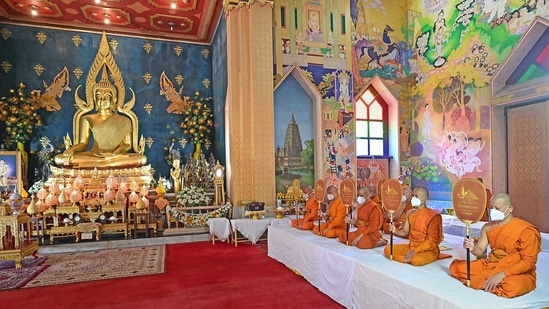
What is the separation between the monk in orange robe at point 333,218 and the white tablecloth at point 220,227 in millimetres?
2218

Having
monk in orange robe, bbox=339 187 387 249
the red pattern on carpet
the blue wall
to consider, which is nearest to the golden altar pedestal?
the red pattern on carpet

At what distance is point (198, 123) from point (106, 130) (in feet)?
7.84

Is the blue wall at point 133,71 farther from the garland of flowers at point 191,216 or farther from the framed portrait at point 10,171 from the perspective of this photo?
the garland of flowers at point 191,216

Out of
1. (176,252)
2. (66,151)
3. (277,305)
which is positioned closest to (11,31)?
(66,151)

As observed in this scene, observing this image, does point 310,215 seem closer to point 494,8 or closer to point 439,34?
point 494,8

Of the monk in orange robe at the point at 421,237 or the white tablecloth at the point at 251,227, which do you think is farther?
the white tablecloth at the point at 251,227

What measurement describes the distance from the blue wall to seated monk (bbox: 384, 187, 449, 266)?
19.6 ft

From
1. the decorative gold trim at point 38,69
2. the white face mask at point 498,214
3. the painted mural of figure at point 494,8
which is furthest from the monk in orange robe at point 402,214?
the decorative gold trim at point 38,69

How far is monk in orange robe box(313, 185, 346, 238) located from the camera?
477cm

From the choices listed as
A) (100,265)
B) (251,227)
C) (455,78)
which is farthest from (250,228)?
(455,78)

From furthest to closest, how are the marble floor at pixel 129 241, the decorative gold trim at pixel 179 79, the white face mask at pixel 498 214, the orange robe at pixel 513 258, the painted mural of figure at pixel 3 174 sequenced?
the decorative gold trim at pixel 179 79, the painted mural of figure at pixel 3 174, the marble floor at pixel 129 241, the white face mask at pixel 498 214, the orange robe at pixel 513 258

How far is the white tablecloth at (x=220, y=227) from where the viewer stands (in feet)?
22.4

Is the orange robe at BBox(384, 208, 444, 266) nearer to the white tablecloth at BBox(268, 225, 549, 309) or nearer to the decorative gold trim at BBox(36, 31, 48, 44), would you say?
the white tablecloth at BBox(268, 225, 549, 309)

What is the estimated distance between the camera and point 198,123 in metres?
9.93
